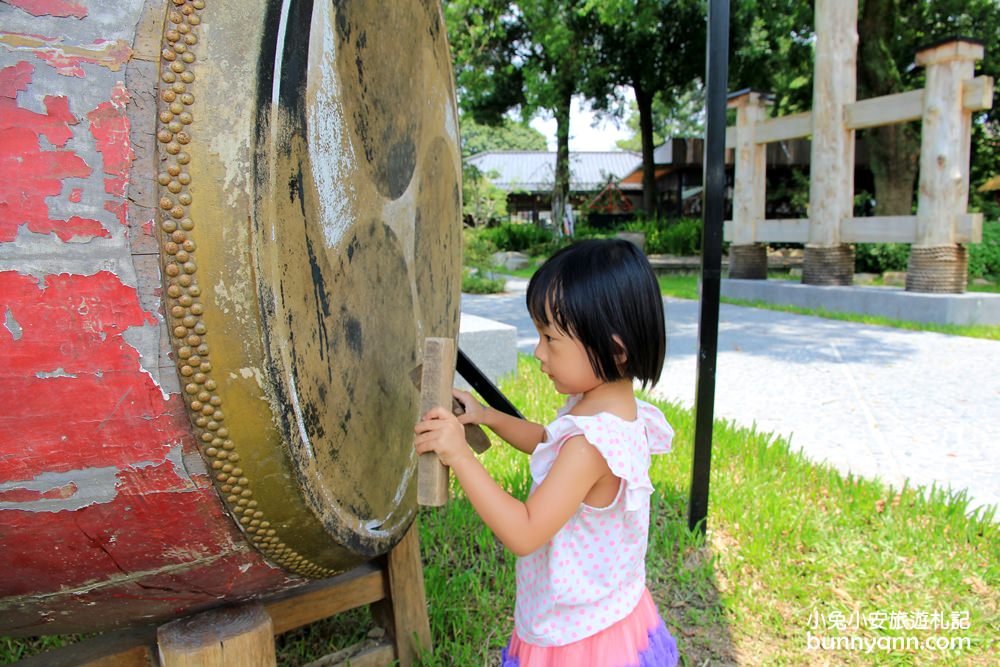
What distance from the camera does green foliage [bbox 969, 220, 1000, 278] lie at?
10578 millimetres

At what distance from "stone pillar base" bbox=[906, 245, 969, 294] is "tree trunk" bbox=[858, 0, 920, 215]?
517 cm

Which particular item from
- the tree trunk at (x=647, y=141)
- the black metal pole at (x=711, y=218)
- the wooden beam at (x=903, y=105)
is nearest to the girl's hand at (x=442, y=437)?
the black metal pole at (x=711, y=218)

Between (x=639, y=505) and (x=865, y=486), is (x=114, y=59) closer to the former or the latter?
(x=639, y=505)

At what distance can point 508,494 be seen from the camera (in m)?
1.04

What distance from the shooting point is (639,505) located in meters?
1.12

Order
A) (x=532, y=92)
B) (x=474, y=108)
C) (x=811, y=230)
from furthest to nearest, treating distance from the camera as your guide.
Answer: (x=474, y=108) < (x=532, y=92) < (x=811, y=230)

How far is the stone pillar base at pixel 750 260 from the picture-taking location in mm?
8961

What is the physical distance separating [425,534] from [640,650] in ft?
3.94

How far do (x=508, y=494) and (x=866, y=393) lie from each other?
382 centimetres

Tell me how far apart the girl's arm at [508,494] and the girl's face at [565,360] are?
114 mm

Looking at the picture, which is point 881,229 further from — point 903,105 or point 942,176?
point 903,105

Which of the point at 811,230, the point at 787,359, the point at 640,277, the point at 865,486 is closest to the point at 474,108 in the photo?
the point at 811,230

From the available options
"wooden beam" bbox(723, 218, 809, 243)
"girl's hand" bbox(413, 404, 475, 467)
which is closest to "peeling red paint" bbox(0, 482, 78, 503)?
"girl's hand" bbox(413, 404, 475, 467)

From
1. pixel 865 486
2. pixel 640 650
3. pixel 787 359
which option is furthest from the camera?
pixel 787 359
